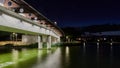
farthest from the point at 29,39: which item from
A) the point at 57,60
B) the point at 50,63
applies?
the point at 50,63

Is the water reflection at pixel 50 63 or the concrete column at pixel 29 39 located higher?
the concrete column at pixel 29 39

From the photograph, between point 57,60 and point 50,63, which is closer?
point 50,63

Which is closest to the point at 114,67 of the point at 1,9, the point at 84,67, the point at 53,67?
the point at 84,67

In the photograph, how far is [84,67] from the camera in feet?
71.9

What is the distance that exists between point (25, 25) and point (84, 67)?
37.4 feet

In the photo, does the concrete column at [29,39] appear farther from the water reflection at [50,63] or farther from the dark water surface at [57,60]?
the water reflection at [50,63]

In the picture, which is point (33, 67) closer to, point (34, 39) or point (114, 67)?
point (114, 67)

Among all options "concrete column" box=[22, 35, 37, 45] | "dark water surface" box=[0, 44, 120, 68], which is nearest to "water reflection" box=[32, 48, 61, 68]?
"dark water surface" box=[0, 44, 120, 68]

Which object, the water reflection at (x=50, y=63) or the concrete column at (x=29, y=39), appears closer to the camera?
the water reflection at (x=50, y=63)

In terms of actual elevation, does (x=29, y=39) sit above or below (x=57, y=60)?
above

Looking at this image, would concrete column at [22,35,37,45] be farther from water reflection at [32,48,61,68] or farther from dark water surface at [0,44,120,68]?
water reflection at [32,48,61,68]

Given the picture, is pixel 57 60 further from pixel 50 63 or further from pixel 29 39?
pixel 29 39

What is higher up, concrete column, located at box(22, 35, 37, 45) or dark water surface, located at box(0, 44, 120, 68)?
concrete column, located at box(22, 35, 37, 45)

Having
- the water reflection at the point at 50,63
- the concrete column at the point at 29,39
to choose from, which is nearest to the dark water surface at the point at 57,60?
the water reflection at the point at 50,63
